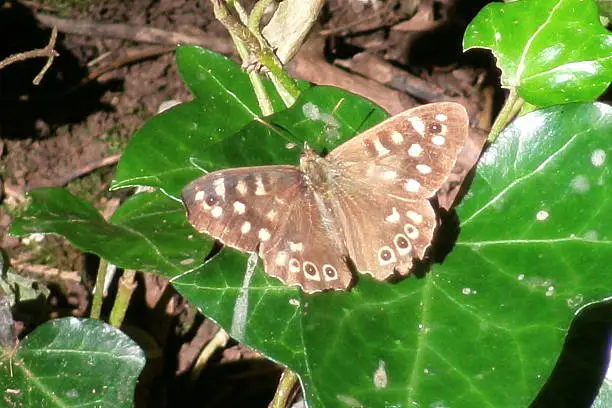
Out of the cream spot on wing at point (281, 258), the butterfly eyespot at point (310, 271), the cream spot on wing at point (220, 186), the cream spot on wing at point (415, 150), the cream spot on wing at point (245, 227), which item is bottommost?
the cream spot on wing at point (281, 258)

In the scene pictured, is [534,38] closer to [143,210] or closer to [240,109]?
[240,109]

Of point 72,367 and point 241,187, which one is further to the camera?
point 72,367

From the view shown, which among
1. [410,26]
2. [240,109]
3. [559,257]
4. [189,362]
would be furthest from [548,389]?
[410,26]

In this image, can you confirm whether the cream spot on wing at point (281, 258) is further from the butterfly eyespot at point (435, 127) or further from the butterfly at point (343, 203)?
the butterfly eyespot at point (435, 127)

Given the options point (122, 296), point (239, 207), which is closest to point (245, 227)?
point (239, 207)

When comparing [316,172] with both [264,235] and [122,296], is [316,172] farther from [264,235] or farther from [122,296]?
[122,296]

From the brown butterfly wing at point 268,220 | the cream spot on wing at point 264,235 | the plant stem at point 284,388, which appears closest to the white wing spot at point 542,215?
→ the brown butterfly wing at point 268,220
